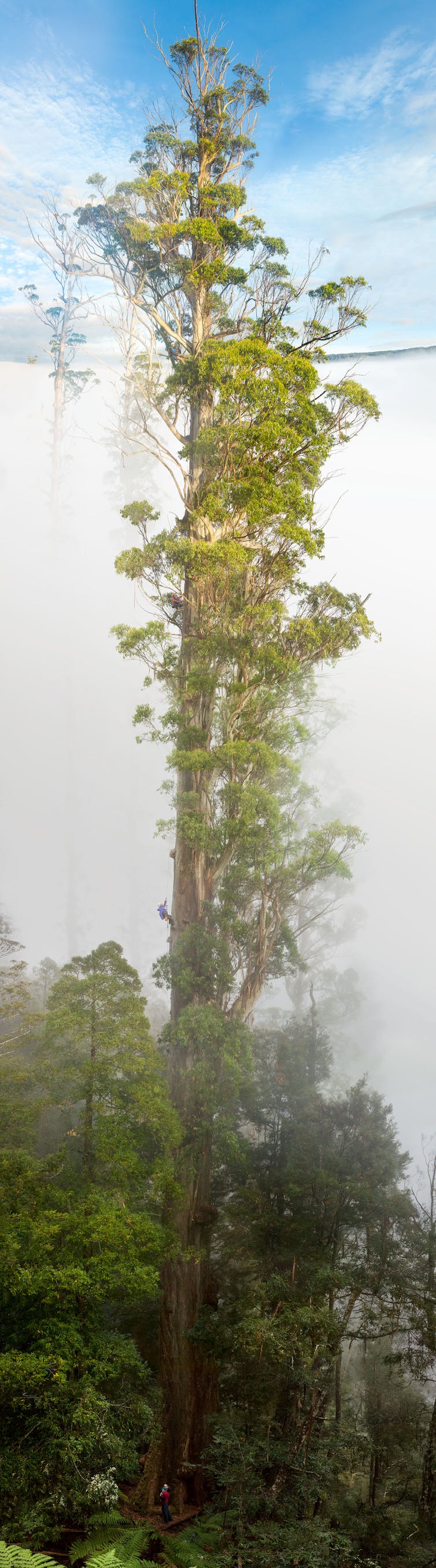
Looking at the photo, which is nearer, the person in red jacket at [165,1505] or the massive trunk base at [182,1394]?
the person in red jacket at [165,1505]

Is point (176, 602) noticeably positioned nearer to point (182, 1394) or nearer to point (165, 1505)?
point (182, 1394)

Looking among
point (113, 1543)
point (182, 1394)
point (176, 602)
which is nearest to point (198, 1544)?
point (113, 1543)

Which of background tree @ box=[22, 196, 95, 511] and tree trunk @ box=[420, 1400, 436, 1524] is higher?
background tree @ box=[22, 196, 95, 511]

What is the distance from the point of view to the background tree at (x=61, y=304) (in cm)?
2908

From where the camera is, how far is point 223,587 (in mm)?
11070

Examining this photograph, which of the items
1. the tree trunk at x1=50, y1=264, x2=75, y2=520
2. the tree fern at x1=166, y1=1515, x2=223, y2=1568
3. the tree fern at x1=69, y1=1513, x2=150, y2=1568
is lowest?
the tree fern at x1=166, y1=1515, x2=223, y2=1568

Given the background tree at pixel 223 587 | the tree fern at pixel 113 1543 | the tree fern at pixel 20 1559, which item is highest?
the background tree at pixel 223 587

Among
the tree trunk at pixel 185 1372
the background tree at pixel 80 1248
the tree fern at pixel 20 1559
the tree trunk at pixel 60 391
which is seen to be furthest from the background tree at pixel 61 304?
the tree fern at pixel 20 1559

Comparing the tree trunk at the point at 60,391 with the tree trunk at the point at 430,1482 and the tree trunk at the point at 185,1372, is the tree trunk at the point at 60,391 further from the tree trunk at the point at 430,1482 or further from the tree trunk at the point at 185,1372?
the tree trunk at the point at 430,1482

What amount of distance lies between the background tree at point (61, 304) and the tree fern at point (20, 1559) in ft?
104

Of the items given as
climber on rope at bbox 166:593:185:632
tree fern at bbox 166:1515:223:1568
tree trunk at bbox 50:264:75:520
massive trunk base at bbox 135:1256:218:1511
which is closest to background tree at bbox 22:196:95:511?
tree trunk at bbox 50:264:75:520

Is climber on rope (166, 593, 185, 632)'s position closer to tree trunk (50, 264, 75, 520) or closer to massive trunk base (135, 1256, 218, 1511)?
massive trunk base (135, 1256, 218, 1511)

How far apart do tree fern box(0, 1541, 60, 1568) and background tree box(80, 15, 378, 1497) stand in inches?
267

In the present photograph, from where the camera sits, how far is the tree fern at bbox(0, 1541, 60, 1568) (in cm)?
299
